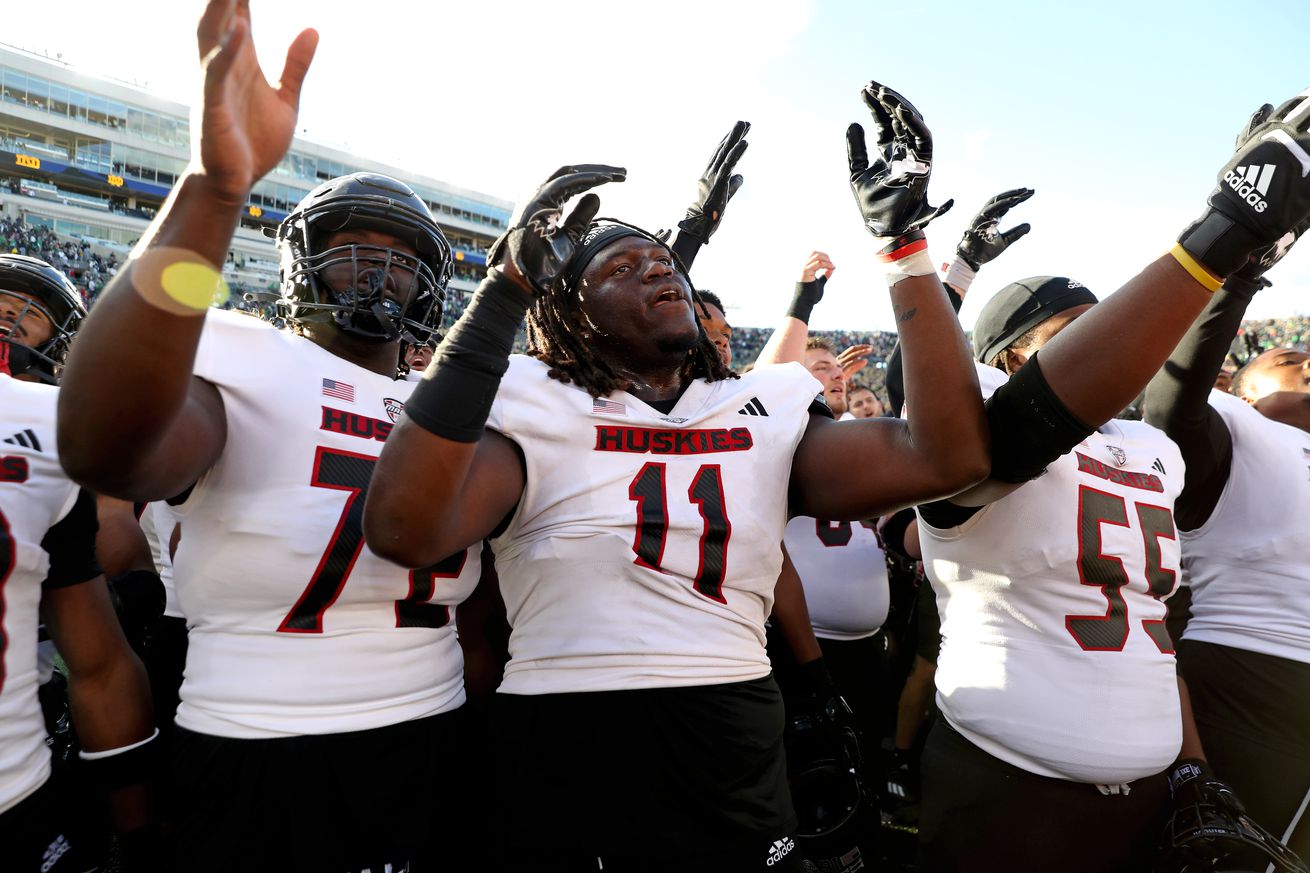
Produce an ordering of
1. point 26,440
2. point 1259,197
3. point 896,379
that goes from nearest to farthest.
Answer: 1. point 1259,197
2. point 26,440
3. point 896,379

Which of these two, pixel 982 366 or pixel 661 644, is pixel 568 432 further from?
pixel 982 366

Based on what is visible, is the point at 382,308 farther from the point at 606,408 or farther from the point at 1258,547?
the point at 1258,547

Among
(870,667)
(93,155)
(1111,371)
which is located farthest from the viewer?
(93,155)

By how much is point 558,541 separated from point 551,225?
702 mm

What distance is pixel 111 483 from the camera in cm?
130

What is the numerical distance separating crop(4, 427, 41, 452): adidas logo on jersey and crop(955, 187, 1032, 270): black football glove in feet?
9.60

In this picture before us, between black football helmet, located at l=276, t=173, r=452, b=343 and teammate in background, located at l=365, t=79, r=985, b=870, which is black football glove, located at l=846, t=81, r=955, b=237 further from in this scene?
black football helmet, located at l=276, t=173, r=452, b=343

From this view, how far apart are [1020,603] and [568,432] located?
1.35m

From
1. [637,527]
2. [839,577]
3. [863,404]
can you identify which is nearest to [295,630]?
[637,527]

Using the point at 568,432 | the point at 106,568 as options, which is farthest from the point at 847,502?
the point at 106,568

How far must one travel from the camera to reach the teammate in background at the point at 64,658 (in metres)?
1.72

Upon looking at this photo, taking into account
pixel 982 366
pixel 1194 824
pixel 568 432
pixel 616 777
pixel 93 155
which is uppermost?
pixel 982 366

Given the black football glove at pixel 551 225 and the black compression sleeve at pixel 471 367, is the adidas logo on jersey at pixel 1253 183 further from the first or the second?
the black compression sleeve at pixel 471 367

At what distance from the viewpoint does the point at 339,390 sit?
190 cm
